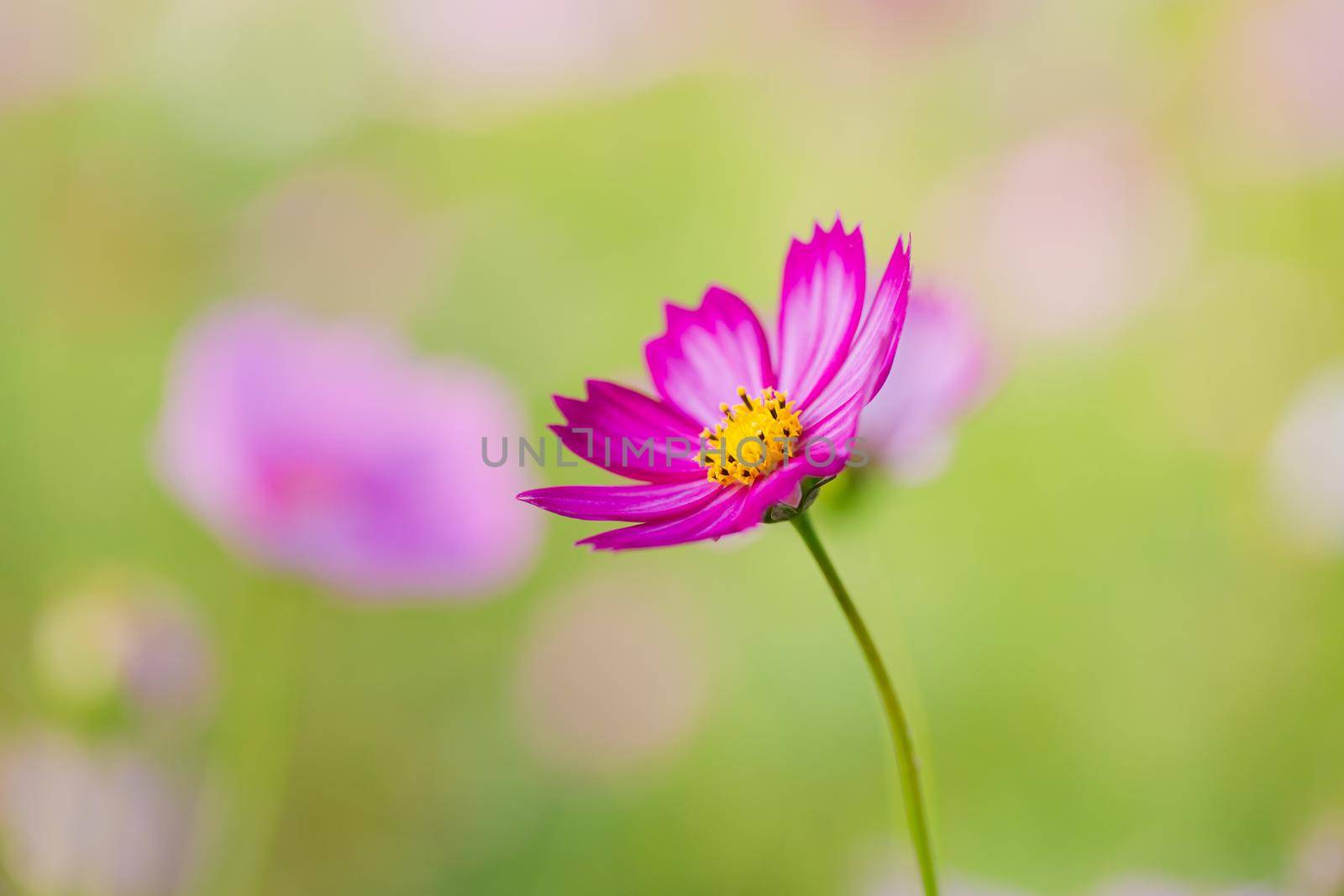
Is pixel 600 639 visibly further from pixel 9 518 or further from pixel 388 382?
pixel 9 518

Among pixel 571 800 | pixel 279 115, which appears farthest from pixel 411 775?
pixel 279 115

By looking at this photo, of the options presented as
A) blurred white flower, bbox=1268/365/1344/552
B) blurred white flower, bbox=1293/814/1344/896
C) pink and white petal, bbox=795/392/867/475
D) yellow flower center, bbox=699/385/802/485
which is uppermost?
blurred white flower, bbox=1268/365/1344/552

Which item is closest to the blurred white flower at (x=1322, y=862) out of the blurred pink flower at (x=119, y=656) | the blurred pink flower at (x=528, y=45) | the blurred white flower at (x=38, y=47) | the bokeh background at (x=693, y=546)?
the bokeh background at (x=693, y=546)

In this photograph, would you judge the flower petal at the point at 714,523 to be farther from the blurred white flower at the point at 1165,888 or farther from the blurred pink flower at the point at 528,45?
the blurred pink flower at the point at 528,45

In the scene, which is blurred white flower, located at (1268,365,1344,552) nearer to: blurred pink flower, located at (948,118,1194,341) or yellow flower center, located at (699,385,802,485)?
blurred pink flower, located at (948,118,1194,341)

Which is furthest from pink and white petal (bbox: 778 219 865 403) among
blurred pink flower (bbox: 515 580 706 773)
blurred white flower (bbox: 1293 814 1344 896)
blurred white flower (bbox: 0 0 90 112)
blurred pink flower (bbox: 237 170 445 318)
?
blurred white flower (bbox: 0 0 90 112)

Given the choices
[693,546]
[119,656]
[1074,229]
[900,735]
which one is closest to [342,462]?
[119,656]
